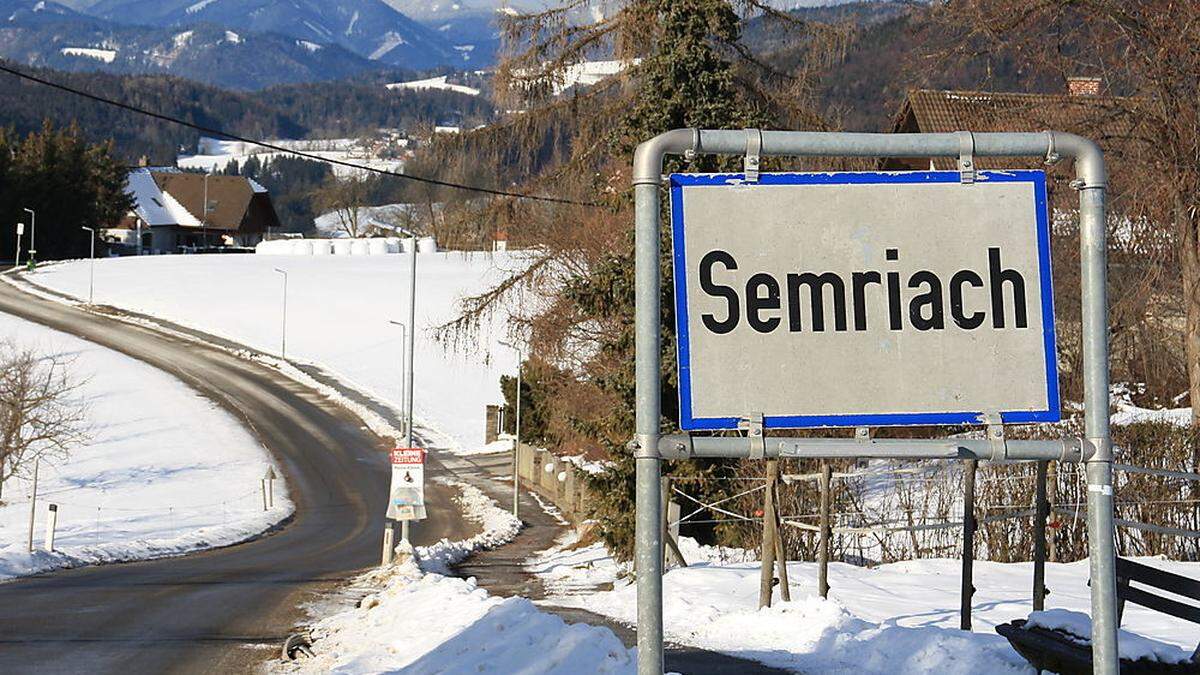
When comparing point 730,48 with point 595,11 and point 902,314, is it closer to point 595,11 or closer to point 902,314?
point 595,11

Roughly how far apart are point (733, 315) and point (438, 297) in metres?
90.7

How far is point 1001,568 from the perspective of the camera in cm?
1788

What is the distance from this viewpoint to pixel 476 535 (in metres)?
40.4

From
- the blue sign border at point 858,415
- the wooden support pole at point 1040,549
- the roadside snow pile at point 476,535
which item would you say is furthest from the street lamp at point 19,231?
the blue sign border at point 858,415

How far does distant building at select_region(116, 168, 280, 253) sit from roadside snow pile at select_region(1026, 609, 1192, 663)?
142027 millimetres

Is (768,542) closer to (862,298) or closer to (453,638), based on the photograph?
(453,638)

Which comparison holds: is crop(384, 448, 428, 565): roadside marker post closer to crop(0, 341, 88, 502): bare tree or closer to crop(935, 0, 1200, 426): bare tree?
crop(935, 0, 1200, 426): bare tree

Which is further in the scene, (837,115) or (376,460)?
(376,460)

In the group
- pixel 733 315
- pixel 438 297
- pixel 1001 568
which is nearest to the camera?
pixel 733 315

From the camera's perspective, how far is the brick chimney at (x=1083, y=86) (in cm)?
2155

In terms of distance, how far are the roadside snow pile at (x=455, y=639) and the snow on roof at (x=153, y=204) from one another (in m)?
135

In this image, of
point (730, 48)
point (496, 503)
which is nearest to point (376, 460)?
point (496, 503)

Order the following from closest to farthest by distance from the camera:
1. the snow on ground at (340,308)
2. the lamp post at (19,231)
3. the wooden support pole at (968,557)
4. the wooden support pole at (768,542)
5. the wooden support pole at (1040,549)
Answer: the wooden support pole at (1040,549) → the wooden support pole at (968,557) → the wooden support pole at (768,542) → the snow on ground at (340,308) → the lamp post at (19,231)

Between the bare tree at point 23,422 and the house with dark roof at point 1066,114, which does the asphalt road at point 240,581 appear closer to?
the bare tree at point 23,422
